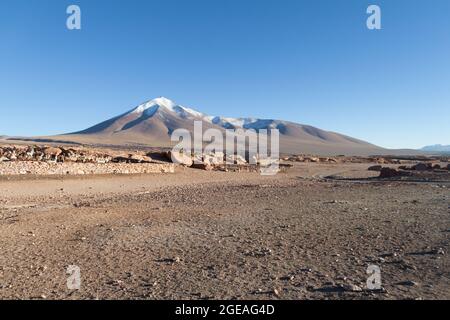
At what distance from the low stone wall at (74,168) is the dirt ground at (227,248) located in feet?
26.7

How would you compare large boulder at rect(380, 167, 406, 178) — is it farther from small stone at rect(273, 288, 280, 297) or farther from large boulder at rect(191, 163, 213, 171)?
small stone at rect(273, 288, 280, 297)

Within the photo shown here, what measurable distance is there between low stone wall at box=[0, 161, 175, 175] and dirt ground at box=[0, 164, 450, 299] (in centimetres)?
813

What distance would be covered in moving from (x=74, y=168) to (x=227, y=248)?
18746 mm

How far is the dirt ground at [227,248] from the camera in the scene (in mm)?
5613

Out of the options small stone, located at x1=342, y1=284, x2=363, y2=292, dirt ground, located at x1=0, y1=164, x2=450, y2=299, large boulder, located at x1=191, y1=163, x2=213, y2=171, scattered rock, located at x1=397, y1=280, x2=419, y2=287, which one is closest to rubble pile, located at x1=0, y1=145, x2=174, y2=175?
large boulder, located at x1=191, y1=163, x2=213, y2=171

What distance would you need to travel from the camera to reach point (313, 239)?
8305 millimetres

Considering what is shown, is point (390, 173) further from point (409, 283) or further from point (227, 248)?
point (409, 283)

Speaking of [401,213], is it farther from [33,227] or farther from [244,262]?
[33,227]

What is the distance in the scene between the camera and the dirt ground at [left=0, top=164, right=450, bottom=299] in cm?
561

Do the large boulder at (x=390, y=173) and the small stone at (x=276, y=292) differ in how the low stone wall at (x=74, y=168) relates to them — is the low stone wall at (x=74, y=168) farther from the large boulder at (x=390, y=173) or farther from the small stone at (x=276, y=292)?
the small stone at (x=276, y=292)

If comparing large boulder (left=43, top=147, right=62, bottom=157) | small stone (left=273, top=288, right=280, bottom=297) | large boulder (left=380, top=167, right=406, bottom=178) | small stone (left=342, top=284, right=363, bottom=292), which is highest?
large boulder (left=43, top=147, right=62, bottom=157)

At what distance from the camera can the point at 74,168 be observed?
24.2 meters

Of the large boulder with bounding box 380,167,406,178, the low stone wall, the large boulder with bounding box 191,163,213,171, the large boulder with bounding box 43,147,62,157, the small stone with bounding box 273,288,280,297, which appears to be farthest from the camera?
the large boulder with bounding box 191,163,213,171
